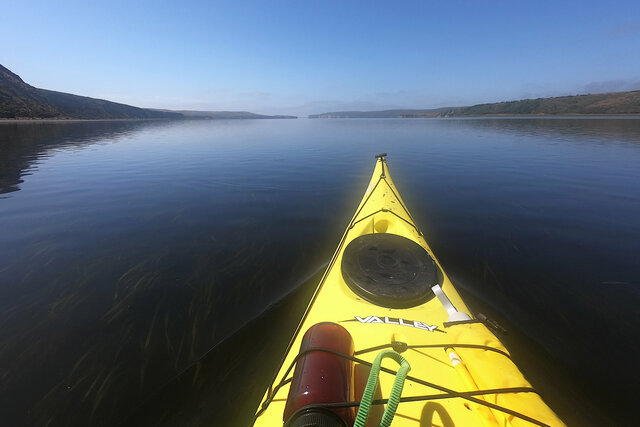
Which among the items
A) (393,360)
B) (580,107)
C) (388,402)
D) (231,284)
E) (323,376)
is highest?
(580,107)

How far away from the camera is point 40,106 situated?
88.9 m

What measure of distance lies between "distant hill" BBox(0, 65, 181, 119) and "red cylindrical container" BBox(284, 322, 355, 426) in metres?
119

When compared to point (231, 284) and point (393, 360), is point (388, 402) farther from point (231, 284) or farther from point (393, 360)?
point (231, 284)

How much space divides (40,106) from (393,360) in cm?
14381

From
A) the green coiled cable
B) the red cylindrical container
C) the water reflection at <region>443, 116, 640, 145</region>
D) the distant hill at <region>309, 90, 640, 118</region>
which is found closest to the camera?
the green coiled cable

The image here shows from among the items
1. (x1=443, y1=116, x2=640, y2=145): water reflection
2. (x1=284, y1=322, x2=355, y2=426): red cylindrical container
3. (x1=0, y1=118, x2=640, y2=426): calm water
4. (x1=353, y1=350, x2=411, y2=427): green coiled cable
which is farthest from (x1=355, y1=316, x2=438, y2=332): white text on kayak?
(x1=443, y1=116, x2=640, y2=145): water reflection

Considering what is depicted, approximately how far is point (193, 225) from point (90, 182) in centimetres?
826

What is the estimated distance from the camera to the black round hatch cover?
2893 millimetres

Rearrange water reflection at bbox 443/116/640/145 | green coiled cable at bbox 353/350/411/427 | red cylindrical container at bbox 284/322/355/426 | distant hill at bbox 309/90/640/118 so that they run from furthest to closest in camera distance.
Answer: distant hill at bbox 309/90/640/118 < water reflection at bbox 443/116/640/145 < red cylindrical container at bbox 284/322/355/426 < green coiled cable at bbox 353/350/411/427

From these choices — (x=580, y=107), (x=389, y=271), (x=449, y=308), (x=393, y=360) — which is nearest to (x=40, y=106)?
(x=389, y=271)

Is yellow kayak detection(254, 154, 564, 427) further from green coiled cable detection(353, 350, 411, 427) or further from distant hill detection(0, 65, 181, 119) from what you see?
distant hill detection(0, 65, 181, 119)

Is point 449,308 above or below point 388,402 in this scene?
below

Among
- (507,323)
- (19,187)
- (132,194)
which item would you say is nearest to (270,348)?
(507,323)

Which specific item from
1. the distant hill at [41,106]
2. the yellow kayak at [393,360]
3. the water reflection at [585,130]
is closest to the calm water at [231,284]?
the yellow kayak at [393,360]
